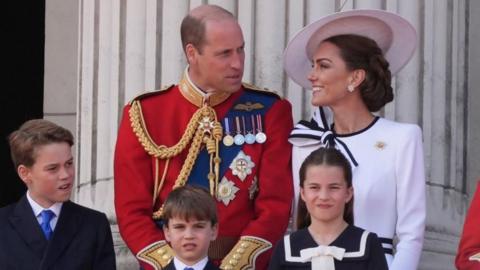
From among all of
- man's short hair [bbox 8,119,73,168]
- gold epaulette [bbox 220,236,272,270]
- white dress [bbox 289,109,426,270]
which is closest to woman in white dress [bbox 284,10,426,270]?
white dress [bbox 289,109,426,270]

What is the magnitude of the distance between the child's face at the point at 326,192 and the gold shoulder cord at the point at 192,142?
597 millimetres

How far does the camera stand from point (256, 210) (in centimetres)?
705

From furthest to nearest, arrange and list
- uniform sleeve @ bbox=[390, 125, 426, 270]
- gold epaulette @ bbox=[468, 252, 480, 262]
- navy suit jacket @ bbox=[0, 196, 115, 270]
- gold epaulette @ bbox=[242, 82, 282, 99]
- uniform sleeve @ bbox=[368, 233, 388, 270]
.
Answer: gold epaulette @ bbox=[242, 82, 282, 99]
navy suit jacket @ bbox=[0, 196, 115, 270]
uniform sleeve @ bbox=[390, 125, 426, 270]
gold epaulette @ bbox=[468, 252, 480, 262]
uniform sleeve @ bbox=[368, 233, 388, 270]

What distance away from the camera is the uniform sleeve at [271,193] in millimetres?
6930

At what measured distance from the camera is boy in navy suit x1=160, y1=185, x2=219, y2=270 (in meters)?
6.45

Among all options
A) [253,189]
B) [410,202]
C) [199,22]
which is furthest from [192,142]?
[410,202]

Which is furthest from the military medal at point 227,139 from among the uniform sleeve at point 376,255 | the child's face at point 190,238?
the uniform sleeve at point 376,255

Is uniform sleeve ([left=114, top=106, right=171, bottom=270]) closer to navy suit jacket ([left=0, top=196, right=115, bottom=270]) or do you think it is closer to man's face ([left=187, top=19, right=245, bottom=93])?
navy suit jacket ([left=0, top=196, right=115, bottom=270])

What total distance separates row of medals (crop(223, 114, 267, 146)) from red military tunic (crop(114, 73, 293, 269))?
0.07ft

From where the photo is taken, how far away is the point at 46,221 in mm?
7004

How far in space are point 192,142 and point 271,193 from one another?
1.33 ft

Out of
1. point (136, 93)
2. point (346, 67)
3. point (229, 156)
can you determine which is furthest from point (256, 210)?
point (136, 93)

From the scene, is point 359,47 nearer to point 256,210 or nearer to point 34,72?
point 256,210

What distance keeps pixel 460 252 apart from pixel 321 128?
2.74 ft
